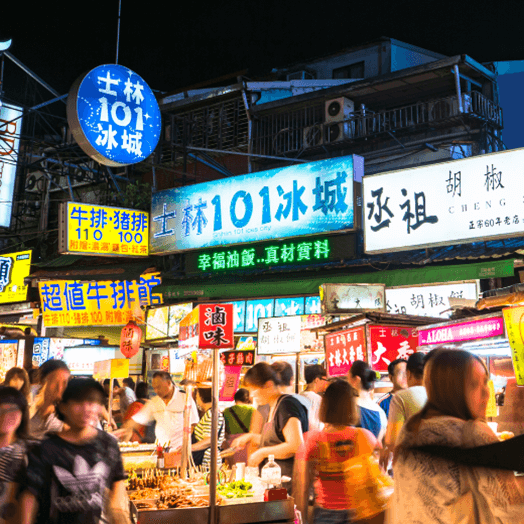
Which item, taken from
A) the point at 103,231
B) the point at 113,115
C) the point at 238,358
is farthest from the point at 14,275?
the point at 113,115

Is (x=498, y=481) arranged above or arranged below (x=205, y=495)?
above

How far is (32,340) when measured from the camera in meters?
→ 19.2

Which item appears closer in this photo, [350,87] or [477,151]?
[477,151]

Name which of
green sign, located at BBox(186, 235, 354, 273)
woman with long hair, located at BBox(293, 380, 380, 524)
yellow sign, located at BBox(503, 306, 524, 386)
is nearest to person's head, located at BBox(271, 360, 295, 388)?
woman with long hair, located at BBox(293, 380, 380, 524)

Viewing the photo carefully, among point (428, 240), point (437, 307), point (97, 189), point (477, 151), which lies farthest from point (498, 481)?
point (97, 189)

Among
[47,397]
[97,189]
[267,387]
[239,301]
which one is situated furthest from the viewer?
[97,189]

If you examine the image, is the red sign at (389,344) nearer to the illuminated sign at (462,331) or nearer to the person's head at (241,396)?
the illuminated sign at (462,331)

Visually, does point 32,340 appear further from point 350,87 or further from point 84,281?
point 350,87

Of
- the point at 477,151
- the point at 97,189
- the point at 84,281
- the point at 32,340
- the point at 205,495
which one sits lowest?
the point at 205,495

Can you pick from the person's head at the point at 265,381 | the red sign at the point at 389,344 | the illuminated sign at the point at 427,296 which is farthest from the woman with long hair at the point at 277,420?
the illuminated sign at the point at 427,296

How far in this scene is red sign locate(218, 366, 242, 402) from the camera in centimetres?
1353

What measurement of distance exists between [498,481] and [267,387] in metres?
3.63

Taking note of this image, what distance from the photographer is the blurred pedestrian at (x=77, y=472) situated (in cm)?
317

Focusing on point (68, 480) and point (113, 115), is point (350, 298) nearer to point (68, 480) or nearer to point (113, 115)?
point (113, 115)
